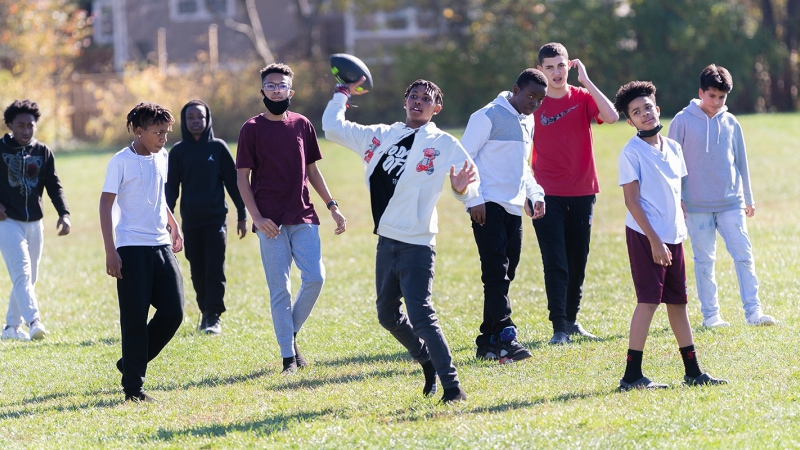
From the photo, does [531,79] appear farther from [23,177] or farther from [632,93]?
[23,177]

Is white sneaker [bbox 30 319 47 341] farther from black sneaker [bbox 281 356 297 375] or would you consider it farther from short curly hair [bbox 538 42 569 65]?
short curly hair [bbox 538 42 569 65]

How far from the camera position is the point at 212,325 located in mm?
9227

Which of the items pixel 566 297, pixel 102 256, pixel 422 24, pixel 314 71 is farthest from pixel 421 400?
pixel 422 24

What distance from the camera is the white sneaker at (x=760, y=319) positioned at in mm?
8016

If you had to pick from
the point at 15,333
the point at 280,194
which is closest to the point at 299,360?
the point at 280,194

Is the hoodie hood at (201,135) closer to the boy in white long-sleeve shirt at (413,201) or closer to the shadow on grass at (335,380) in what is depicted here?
the shadow on grass at (335,380)

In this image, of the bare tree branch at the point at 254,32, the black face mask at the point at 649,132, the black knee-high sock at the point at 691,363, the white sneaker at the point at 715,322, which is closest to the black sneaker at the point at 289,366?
the black knee-high sock at the point at 691,363

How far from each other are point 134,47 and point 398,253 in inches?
1553

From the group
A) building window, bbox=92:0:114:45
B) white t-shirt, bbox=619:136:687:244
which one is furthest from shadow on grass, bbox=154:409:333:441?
building window, bbox=92:0:114:45

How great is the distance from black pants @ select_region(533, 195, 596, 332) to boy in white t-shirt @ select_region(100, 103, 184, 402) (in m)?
2.88

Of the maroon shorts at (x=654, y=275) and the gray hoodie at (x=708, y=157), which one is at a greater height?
the gray hoodie at (x=708, y=157)

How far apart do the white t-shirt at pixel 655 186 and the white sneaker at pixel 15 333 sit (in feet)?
18.7

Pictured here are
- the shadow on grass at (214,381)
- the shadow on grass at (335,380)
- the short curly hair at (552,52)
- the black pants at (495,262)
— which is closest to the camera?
the shadow on grass at (335,380)

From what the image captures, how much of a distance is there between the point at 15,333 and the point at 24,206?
118cm
